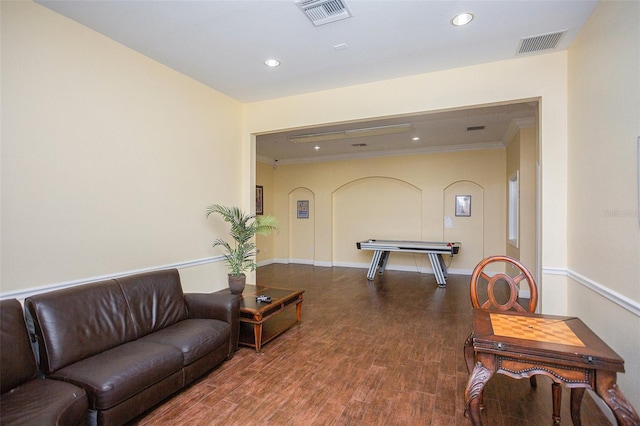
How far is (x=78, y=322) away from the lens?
2.11m

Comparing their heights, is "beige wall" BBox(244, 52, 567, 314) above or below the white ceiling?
below

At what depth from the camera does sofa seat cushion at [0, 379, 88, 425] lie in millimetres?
1442

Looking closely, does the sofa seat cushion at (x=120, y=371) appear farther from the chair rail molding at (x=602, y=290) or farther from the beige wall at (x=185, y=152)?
the chair rail molding at (x=602, y=290)

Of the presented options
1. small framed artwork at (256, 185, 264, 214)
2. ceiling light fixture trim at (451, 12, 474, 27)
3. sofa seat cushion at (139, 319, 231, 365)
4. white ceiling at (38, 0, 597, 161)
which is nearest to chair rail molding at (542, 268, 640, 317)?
white ceiling at (38, 0, 597, 161)

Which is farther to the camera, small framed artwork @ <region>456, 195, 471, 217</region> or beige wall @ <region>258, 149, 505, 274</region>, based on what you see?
small framed artwork @ <region>456, 195, 471, 217</region>

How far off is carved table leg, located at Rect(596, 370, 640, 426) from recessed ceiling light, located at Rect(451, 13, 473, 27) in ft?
8.11

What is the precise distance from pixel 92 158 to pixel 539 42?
13.3 ft

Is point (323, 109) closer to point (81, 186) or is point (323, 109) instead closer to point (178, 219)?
point (178, 219)

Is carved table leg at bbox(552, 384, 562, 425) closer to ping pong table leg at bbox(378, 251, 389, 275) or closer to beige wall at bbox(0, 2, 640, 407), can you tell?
beige wall at bbox(0, 2, 640, 407)

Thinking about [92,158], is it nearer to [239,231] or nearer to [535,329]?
[239,231]

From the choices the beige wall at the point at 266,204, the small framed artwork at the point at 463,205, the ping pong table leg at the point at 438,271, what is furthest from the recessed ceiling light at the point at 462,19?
the beige wall at the point at 266,204

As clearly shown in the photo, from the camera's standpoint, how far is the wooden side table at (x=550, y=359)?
55.5 inches

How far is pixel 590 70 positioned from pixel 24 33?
4223 mm

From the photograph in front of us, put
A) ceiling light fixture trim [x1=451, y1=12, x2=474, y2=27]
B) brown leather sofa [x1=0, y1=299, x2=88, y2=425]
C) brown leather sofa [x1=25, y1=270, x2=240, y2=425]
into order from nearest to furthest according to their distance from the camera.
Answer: brown leather sofa [x1=0, y1=299, x2=88, y2=425], brown leather sofa [x1=25, y1=270, x2=240, y2=425], ceiling light fixture trim [x1=451, y1=12, x2=474, y2=27]
